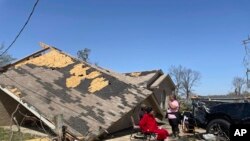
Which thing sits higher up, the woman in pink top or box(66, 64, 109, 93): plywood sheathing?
box(66, 64, 109, 93): plywood sheathing

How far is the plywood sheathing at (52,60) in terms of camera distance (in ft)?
67.6

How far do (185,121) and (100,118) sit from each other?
3885 mm

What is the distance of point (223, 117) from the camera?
51.0 ft

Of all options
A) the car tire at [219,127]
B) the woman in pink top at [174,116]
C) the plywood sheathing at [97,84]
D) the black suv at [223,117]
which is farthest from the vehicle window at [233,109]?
the plywood sheathing at [97,84]

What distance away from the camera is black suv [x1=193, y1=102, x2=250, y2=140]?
15156mm

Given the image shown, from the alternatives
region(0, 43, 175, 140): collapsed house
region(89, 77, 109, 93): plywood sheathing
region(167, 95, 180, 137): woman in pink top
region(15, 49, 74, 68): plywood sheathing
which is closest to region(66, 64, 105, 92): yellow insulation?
region(0, 43, 175, 140): collapsed house

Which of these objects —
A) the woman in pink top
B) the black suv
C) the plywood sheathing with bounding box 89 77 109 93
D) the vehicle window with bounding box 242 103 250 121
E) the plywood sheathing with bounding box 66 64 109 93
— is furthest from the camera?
the plywood sheathing with bounding box 66 64 109 93

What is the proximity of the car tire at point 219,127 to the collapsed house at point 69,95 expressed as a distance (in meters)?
3.60

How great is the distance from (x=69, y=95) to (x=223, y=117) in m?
6.53

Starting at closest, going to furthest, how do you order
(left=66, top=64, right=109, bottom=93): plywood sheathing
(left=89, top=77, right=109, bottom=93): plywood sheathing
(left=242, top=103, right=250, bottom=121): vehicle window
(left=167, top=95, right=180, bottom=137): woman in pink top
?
(left=242, top=103, right=250, bottom=121): vehicle window
(left=167, top=95, right=180, bottom=137): woman in pink top
(left=89, top=77, right=109, bottom=93): plywood sheathing
(left=66, top=64, right=109, bottom=93): plywood sheathing

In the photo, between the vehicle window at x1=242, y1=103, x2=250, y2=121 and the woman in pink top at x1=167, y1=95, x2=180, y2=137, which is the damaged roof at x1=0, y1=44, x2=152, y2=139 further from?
the vehicle window at x1=242, y1=103, x2=250, y2=121

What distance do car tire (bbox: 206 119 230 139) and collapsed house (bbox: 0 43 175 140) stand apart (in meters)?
3.60

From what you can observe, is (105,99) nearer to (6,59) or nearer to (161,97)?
(161,97)

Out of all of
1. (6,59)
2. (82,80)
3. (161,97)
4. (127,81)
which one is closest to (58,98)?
(82,80)
